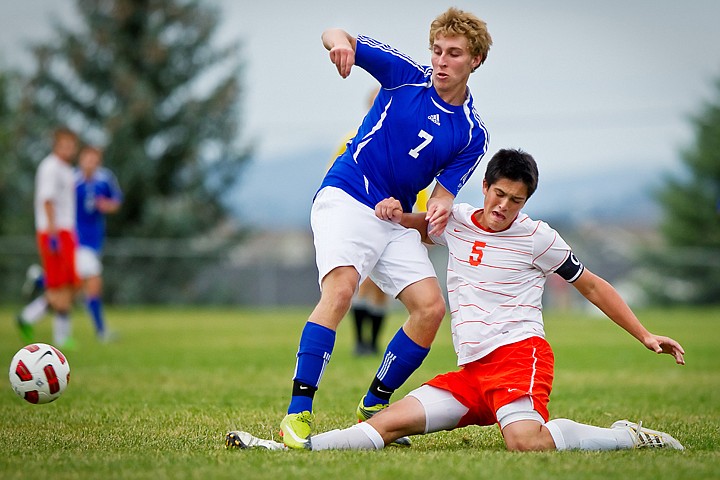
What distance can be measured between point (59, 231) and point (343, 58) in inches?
338

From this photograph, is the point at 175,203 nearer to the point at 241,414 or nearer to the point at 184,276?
the point at 184,276

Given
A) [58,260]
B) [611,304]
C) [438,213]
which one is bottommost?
[58,260]

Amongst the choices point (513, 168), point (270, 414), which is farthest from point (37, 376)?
point (513, 168)

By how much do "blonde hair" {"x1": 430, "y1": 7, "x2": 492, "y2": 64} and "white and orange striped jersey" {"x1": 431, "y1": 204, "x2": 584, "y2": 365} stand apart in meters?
0.91

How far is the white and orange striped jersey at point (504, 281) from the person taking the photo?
475 cm

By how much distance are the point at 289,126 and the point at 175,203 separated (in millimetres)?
10114

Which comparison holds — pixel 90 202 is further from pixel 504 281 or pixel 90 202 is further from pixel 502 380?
pixel 502 380

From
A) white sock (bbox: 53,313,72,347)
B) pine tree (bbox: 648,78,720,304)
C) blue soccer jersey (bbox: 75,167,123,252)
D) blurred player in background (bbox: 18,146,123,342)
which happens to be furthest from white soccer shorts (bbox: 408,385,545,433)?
pine tree (bbox: 648,78,720,304)

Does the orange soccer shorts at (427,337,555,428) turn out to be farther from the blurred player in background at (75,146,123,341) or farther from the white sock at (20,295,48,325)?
the blurred player in background at (75,146,123,341)

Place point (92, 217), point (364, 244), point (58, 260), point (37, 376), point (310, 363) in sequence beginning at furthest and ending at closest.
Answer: point (92, 217) < point (58, 260) < point (37, 376) < point (364, 244) < point (310, 363)

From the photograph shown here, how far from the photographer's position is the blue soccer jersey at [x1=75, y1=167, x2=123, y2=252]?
1305cm

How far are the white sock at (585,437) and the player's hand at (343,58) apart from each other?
6.42 ft

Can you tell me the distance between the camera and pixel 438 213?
4840 millimetres

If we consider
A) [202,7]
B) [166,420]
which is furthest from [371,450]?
[202,7]
